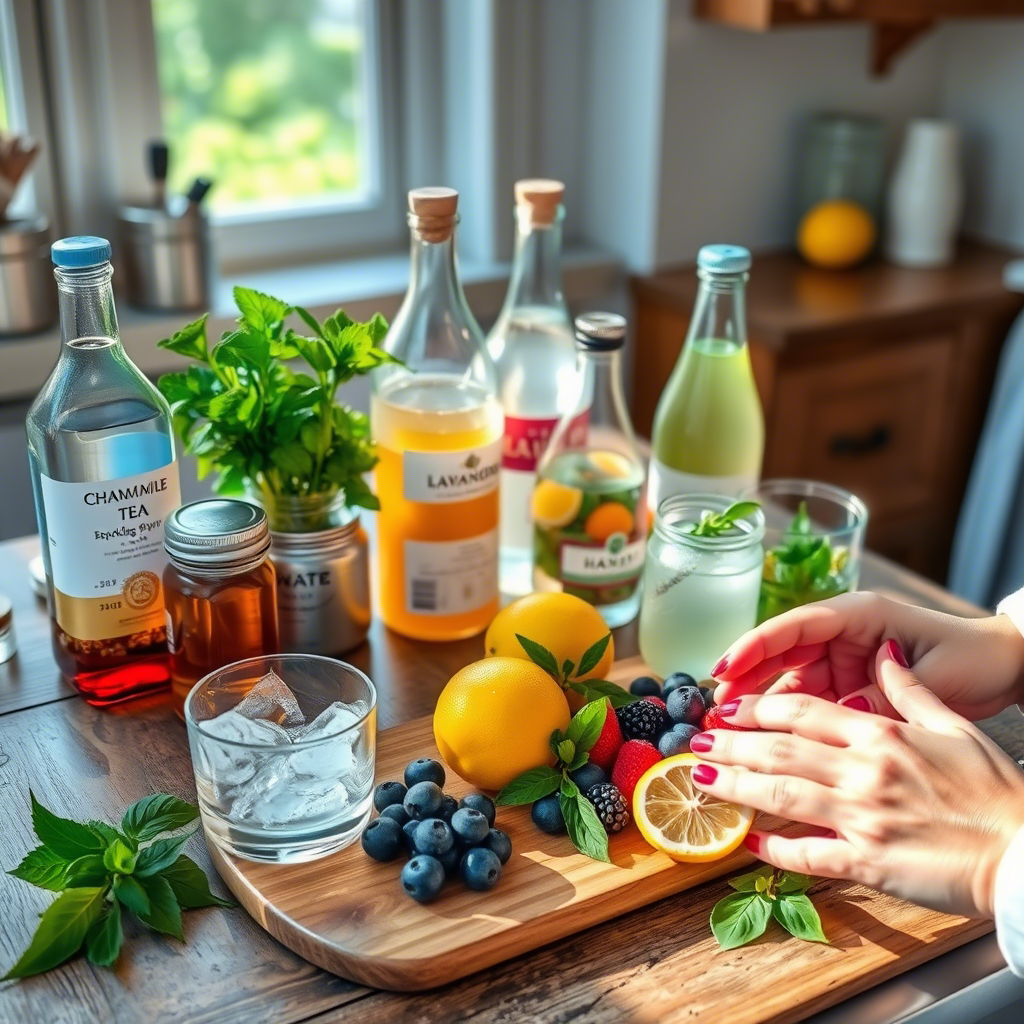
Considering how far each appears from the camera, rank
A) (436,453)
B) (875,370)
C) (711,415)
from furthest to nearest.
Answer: (875,370)
(711,415)
(436,453)

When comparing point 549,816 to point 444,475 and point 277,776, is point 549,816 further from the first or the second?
point 444,475

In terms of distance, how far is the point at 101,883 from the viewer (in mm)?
834

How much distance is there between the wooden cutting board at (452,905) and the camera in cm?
78

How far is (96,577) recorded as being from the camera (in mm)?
1008

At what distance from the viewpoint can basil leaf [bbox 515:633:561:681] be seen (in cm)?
98

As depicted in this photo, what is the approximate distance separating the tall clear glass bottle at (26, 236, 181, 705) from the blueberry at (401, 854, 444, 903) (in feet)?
1.16

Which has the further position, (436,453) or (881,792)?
(436,453)

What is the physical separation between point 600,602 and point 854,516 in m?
0.26

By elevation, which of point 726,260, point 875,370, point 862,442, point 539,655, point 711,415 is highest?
point 726,260

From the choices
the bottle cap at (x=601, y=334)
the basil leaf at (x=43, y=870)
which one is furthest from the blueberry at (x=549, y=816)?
the bottle cap at (x=601, y=334)

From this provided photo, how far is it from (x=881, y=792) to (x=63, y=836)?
54 centimetres

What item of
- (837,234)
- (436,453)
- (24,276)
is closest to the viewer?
(436,453)

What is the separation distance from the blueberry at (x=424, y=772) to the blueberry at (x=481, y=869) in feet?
0.28

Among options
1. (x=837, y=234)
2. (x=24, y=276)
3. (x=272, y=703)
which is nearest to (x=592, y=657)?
(x=272, y=703)
